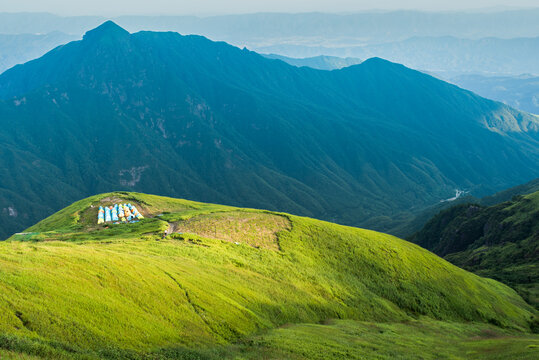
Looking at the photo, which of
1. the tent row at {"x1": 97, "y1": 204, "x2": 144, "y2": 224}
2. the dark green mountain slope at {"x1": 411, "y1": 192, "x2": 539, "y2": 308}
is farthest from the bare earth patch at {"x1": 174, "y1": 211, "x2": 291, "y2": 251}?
the dark green mountain slope at {"x1": 411, "y1": 192, "x2": 539, "y2": 308}

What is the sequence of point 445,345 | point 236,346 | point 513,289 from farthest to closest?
1. point 513,289
2. point 445,345
3. point 236,346

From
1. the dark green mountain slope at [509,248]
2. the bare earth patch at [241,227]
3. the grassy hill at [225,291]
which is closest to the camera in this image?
the grassy hill at [225,291]

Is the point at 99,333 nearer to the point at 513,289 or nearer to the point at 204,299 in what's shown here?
the point at 204,299

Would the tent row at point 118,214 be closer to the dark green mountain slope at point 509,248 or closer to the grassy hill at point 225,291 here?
the grassy hill at point 225,291

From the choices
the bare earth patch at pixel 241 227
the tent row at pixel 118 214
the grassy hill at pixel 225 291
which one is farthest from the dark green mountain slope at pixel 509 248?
the tent row at pixel 118 214

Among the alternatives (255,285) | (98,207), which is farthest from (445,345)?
(98,207)

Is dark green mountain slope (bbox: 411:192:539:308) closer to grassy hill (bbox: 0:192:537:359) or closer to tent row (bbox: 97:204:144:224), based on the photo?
grassy hill (bbox: 0:192:537:359)
